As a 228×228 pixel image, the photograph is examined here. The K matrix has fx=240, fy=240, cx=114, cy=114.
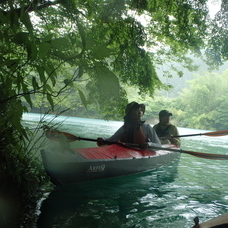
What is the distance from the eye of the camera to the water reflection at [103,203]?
9.82 ft

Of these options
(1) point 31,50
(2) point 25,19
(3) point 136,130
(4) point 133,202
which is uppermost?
(2) point 25,19

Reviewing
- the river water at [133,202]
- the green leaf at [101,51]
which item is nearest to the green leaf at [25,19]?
the green leaf at [101,51]

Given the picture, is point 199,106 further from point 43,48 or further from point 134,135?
point 43,48

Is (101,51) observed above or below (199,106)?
below

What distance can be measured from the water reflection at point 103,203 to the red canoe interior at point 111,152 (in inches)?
20.0

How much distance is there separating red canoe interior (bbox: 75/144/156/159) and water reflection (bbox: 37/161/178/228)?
0.51 m

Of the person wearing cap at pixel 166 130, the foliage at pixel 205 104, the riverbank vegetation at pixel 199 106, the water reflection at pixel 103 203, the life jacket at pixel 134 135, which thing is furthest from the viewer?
the foliage at pixel 205 104

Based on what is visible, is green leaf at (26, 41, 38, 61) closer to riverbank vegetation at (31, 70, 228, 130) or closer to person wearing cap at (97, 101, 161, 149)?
person wearing cap at (97, 101, 161, 149)

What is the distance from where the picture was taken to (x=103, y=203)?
12.0ft

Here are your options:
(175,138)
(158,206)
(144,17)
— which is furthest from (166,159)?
(144,17)

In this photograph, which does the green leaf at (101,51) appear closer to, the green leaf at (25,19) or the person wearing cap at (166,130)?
the green leaf at (25,19)

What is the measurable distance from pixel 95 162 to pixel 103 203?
2.91 feet

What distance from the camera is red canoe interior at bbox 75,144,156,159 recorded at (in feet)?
15.0

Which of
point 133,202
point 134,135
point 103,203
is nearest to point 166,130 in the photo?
point 134,135
